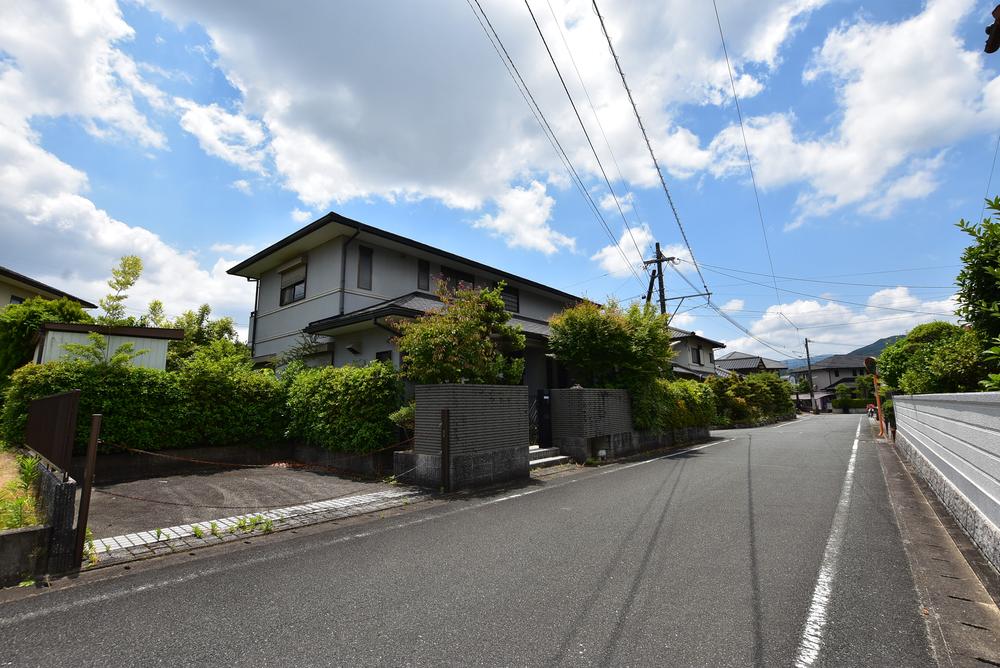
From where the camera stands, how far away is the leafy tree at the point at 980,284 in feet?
16.5

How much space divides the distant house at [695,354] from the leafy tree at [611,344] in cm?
1344

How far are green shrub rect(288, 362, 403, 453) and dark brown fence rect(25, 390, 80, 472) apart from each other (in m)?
3.88

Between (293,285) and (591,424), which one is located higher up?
(293,285)

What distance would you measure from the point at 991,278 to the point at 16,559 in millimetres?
10481

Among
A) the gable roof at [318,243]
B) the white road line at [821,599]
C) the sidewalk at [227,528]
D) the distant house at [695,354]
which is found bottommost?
the white road line at [821,599]

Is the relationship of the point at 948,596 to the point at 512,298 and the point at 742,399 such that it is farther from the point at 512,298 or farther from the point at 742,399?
the point at 742,399

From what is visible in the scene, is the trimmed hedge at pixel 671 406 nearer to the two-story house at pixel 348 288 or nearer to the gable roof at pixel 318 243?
the two-story house at pixel 348 288

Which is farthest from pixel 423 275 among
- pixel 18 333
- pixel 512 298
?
pixel 18 333

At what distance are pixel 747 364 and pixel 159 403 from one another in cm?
5235

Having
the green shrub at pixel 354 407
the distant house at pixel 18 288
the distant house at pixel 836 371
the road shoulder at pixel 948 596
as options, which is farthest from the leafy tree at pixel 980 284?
the distant house at pixel 836 371

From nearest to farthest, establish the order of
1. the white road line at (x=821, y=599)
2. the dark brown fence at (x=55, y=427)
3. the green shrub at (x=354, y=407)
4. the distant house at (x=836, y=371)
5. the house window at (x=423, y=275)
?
the white road line at (x=821, y=599)
the dark brown fence at (x=55, y=427)
the green shrub at (x=354, y=407)
the house window at (x=423, y=275)
the distant house at (x=836, y=371)

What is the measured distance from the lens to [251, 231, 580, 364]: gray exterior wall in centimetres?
1307

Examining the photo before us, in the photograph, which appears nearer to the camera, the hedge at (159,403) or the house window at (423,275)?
the hedge at (159,403)

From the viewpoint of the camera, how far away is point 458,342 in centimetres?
830
